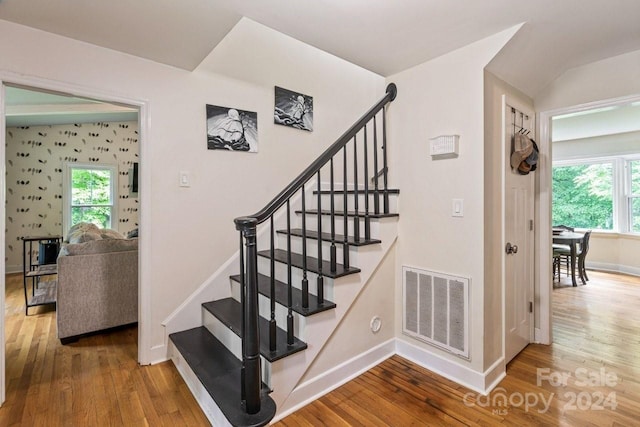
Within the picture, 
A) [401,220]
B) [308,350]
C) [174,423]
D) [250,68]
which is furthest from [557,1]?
[174,423]

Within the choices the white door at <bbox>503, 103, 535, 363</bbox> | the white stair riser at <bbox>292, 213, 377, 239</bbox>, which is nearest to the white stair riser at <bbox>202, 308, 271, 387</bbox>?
the white stair riser at <bbox>292, 213, 377, 239</bbox>

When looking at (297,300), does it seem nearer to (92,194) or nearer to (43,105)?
(43,105)

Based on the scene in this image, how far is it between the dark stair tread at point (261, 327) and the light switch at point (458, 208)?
134 centimetres

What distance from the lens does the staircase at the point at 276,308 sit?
5.03 feet

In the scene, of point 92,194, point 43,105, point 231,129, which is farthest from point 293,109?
point 92,194

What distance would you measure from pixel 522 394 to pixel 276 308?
5.54ft

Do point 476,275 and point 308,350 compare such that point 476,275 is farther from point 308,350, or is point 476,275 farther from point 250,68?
point 250,68

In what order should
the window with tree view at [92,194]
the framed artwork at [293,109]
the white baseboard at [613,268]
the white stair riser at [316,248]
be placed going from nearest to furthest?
the white stair riser at [316,248] → the framed artwork at [293,109] → the white baseboard at [613,268] → the window with tree view at [92,194]

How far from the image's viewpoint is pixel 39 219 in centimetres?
557

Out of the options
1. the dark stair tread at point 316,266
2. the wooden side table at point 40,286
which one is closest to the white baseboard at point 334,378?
the dark stair tread at point 316,266

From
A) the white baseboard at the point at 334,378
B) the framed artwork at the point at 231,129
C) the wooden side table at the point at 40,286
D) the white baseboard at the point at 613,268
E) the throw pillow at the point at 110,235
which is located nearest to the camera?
the white baseboard at the point at 334,378

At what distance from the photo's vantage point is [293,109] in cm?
300

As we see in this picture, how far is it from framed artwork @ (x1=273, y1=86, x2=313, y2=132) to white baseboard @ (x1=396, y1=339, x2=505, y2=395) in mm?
2193

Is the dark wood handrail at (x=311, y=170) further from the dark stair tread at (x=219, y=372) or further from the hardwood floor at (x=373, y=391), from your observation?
the hardwood floor at (x=373, y=391)
